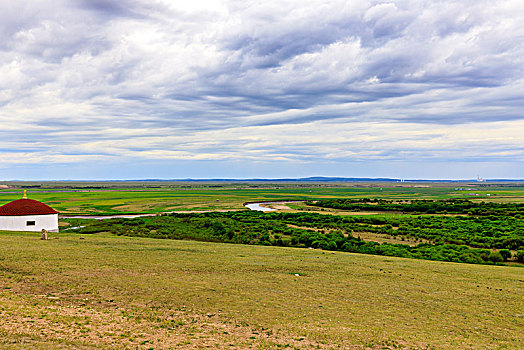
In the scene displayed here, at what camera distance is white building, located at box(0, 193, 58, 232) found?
36344 mm

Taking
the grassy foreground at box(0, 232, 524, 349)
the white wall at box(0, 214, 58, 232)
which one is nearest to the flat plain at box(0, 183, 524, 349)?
the grassy foreground at box(0, 232, 524, 349)

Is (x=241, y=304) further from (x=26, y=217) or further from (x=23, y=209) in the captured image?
(x=23, y=209)

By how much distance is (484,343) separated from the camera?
10.8 metres

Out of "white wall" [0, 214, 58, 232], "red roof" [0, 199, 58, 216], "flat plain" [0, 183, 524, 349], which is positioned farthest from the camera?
"red roof" [0, 199, 58, 216]

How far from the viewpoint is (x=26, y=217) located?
36.6 m

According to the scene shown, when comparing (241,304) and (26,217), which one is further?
(26,217)

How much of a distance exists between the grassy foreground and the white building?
54.7ft

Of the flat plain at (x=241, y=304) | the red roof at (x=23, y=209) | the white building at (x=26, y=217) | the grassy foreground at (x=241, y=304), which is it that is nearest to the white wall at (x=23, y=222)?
the white building at (x=26, y=217)

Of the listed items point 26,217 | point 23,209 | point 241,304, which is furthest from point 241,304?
point 23,209

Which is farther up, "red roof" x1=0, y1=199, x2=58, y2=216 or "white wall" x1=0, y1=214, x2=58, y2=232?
"red roof" x1=0, y1=199, x2=58, y2=216

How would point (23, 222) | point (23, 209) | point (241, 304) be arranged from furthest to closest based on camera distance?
point (23, 209) < point (23, 222) < point (241, 304)

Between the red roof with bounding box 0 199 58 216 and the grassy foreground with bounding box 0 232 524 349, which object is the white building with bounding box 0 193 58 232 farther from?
the grassy foreground with bounding box 0 232 524 349

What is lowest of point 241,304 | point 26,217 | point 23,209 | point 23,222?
point 241,304

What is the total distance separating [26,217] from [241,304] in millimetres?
31404
